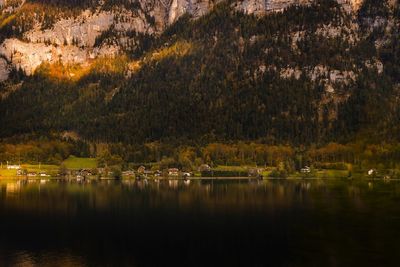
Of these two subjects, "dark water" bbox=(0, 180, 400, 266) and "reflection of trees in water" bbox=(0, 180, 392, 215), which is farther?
"reflection of trees in water" bbox=(0, 180, 392, 215)

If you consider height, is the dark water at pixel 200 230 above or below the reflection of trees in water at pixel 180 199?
below

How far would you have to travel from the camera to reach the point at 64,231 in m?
90.9

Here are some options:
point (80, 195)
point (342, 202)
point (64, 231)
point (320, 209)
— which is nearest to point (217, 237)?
point (64, 231)

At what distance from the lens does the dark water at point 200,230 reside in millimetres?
70562

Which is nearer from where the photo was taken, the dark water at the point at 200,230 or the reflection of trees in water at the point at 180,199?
the dark water at the point at 200,230

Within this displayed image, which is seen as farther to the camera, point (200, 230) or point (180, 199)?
point (180, 199)

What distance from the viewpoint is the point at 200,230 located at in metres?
90.4

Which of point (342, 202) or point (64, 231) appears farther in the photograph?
point (342, 202)

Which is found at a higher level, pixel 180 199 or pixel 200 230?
pixel 180 199

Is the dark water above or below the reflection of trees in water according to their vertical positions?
below

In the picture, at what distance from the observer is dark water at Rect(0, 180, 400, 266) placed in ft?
232

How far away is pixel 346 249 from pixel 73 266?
110 feet

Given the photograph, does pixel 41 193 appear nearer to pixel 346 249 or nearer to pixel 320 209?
pixel 320 209

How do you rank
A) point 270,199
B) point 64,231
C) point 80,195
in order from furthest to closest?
1. point 80,195
2. point 270,199
3. point 64,231
